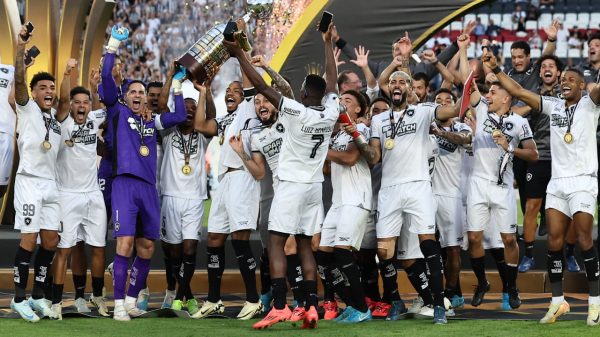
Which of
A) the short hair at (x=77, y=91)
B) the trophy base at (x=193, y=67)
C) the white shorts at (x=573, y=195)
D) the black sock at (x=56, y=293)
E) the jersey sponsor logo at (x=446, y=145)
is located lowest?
the black sock at (x=56, y=293)

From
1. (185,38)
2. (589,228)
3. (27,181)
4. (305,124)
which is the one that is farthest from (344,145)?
(185,38)

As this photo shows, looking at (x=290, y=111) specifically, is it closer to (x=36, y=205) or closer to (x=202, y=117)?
(x=202, y=117)

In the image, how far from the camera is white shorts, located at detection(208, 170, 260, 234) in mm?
9648

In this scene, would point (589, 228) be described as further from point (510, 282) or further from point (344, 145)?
point (344, 145)

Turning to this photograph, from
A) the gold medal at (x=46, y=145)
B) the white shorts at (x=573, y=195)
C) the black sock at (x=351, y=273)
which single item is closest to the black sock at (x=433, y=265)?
the black sock at (x=351, y=273)

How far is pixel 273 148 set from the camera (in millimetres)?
9539

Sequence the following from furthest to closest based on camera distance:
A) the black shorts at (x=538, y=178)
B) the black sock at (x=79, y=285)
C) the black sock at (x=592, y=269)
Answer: the black shorts at (x=538, y=178)
the black sock at (x=79, y=285)
the black sock at (x=592, y=269)

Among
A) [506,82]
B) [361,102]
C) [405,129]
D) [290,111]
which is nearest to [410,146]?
[405,129]

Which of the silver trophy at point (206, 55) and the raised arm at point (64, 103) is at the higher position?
the silver trophy at point (206, 55)

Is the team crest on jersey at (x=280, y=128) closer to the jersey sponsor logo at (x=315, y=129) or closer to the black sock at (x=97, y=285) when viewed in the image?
the jersey sponsor logo at (x=315, y=129)

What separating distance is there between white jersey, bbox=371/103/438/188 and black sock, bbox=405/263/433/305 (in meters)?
0.73

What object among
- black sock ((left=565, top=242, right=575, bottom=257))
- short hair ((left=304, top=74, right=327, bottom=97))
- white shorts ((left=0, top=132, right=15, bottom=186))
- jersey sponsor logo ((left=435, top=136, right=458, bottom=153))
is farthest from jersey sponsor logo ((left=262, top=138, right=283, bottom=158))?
black sock ((left=565, top=242, right=575, bottom=257))

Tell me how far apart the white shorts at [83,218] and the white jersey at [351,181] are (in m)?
2.04

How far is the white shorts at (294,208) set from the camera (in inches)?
348
